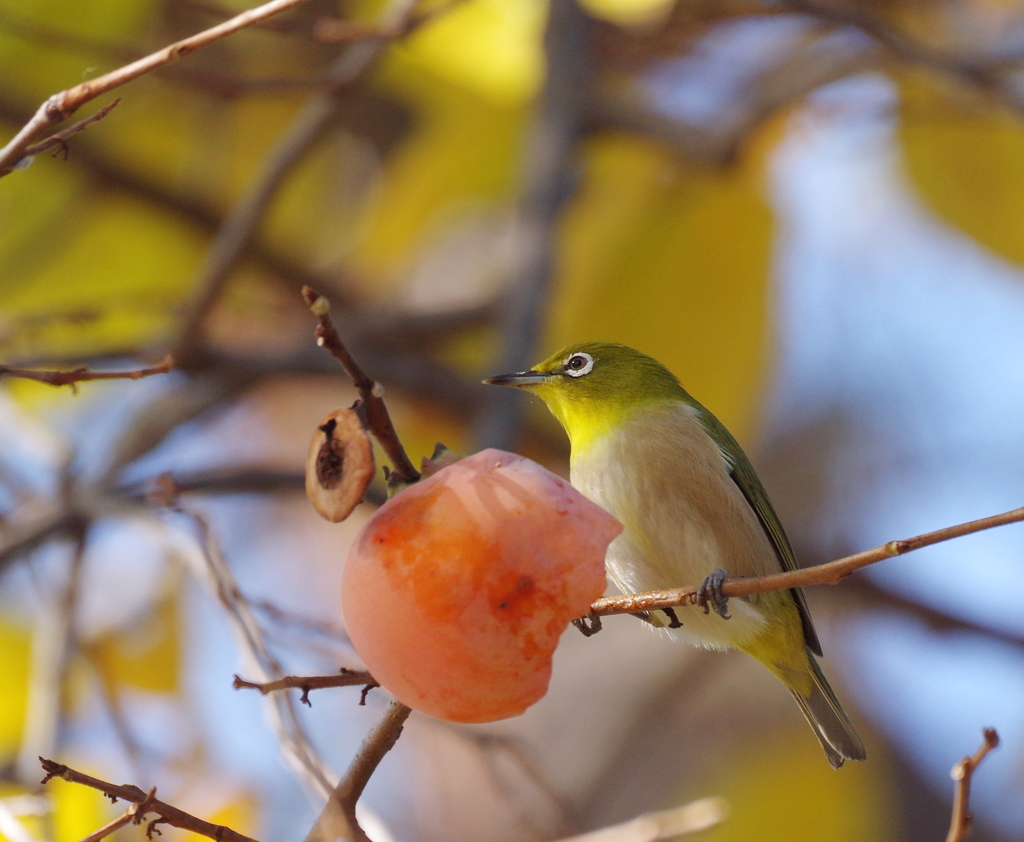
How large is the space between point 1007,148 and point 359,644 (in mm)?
3829

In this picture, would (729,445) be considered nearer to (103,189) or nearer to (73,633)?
(73,633)

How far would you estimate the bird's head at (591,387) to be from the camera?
2.73m

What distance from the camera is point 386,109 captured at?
219 inches

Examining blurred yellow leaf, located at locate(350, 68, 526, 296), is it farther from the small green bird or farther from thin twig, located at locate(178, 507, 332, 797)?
thin twig, located at locate(178, 507, 332, 797)

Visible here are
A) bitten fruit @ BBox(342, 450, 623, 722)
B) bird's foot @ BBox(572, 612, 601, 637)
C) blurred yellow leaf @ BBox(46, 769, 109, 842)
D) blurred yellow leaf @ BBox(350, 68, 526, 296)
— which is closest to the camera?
bitten fruit @ BBox(342, 450, 623, 722)

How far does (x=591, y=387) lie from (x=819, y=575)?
164cm

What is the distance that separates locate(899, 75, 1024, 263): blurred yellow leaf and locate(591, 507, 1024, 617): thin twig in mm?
3140

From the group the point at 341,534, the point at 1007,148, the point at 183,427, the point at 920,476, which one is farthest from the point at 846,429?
the point at 183,427

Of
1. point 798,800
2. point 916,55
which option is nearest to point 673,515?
point 916,55

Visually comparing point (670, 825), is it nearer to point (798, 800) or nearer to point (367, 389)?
point (367, 389)

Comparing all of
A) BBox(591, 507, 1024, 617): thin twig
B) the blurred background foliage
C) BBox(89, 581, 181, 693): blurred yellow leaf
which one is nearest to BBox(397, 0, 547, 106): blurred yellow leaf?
the blurred background foliage

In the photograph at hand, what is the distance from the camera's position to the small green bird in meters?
2.48

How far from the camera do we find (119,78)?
132 centimetres

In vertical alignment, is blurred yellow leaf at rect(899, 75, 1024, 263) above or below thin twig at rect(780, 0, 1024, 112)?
below
